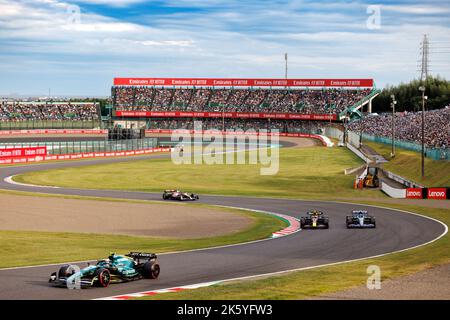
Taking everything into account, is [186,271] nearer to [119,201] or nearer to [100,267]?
[100,267]

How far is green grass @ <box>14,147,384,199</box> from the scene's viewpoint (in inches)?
2488

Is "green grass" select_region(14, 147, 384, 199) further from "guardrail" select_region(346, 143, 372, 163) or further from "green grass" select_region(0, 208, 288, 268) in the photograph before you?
"green grass" select_region(0, 208, 288, 268)

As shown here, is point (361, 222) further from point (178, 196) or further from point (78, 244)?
point (178, 196)

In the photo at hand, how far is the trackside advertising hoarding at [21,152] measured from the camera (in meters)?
85.2

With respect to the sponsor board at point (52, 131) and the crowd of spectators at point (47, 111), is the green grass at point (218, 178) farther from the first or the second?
the crowd of spectators at point (47, 111)

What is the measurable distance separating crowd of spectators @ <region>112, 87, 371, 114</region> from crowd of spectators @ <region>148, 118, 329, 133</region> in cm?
257

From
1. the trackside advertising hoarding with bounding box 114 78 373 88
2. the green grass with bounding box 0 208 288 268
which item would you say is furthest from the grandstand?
the green grass with bounding box 0 208 288 268

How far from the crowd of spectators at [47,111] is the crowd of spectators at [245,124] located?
672 inches

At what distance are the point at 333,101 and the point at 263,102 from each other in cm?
1648

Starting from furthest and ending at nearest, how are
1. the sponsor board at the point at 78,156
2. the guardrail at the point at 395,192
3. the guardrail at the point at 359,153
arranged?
the sponsor board at the point at 78,156
the guardrail at the point at 359,153
the guardrail at the point at 395,192

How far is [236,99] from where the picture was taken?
165250 millimetres

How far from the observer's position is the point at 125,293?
815 inches

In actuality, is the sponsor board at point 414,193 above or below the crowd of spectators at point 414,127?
below

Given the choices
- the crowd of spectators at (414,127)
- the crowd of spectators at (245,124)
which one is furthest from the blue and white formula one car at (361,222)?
the crowd of spectators at (245,124)
